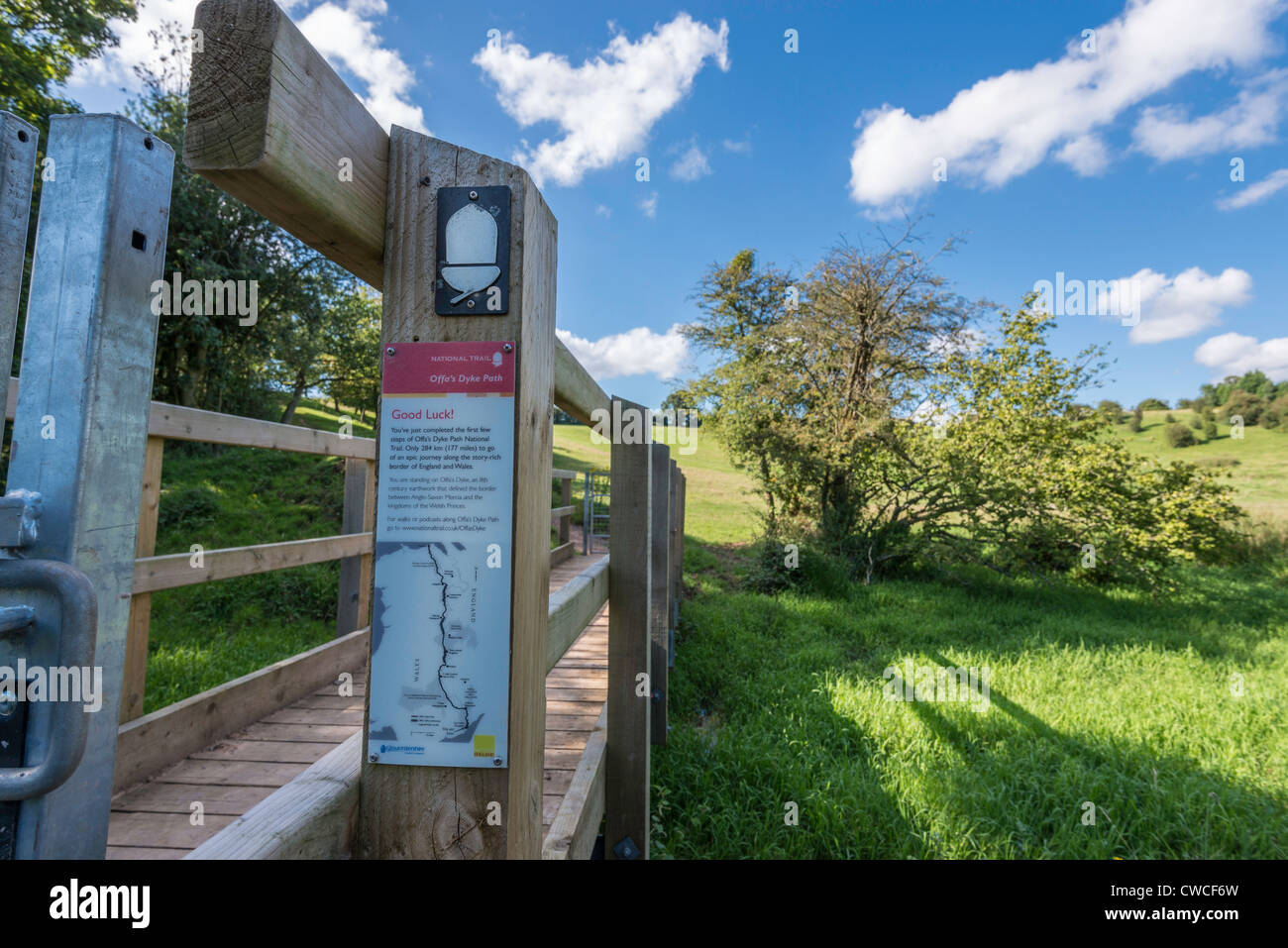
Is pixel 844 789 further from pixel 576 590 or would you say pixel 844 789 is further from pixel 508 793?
pixel 508 793

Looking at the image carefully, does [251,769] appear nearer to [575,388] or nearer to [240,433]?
[240,433]

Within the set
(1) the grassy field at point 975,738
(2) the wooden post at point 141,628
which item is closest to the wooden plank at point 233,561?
(2) the wooden post at point 141,628

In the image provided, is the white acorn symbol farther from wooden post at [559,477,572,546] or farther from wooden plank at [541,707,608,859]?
wooden post at [559,477,572,546]

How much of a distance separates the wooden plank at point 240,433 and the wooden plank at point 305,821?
1.47 m

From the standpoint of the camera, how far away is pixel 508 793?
89 cm

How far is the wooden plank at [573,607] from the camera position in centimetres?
152

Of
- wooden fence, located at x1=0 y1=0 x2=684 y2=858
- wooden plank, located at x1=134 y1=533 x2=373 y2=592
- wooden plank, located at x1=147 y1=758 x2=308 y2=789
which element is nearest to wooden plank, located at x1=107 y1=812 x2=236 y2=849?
wooden plank, located at x1=147 y1=758 x2=308 y2=789

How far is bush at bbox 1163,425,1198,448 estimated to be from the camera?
39.3 m

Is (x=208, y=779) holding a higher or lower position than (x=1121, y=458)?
lower

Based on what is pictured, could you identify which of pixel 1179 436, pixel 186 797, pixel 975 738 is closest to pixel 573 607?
pixel 186 797

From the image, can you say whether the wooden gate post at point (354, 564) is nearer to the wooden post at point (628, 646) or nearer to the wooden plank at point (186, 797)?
the wooden plank at point (186, 797)

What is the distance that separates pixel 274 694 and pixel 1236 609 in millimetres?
11481

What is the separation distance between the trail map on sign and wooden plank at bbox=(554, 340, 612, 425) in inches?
23.8
